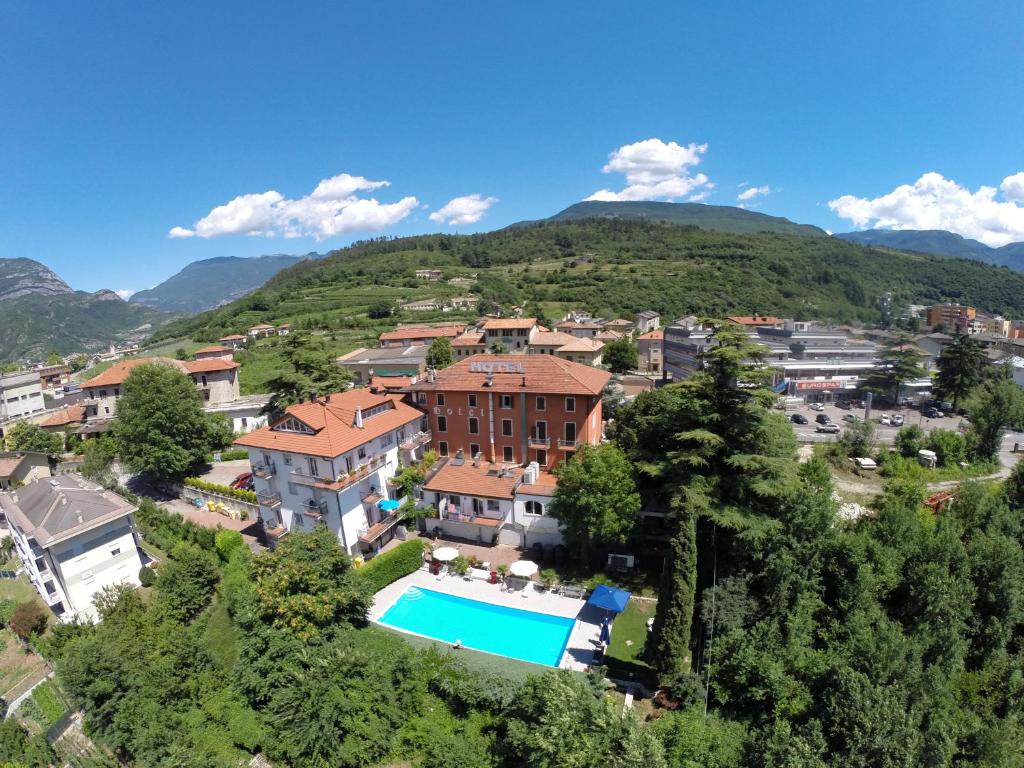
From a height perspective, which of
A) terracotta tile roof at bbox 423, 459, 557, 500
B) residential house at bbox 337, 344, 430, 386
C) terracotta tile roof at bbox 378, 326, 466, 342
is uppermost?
terracotta tile roof at bbox 378, 326, 466, 342

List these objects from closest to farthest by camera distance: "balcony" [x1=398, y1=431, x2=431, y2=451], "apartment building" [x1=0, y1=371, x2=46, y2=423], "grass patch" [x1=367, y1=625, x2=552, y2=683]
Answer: "grass patch" [x1=367, y1=625, x2=552, y2=683] < "balcony" [x1=398, y1=431, x2=431, y2=451] < "apartment building" [x1=0, y1=371, x2=46, y2=423]

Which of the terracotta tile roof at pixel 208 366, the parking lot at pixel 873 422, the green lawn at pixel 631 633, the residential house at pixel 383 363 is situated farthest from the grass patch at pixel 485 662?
the terracotta tile roof at pixel 208 366

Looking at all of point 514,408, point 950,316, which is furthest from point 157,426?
point 950,316

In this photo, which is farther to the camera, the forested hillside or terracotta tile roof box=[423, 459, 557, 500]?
the forested hillside

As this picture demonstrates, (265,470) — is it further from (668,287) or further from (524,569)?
(668,287)

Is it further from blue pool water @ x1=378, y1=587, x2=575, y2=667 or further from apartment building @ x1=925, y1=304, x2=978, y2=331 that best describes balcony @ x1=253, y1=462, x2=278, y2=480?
apartment building @ x1=925, y1=304, x2=978, y2=331

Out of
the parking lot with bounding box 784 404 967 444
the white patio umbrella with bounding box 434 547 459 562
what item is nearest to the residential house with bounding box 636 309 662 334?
the parking lot with bounding box 784 404 967 444

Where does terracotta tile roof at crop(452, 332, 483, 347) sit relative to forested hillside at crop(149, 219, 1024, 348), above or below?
below

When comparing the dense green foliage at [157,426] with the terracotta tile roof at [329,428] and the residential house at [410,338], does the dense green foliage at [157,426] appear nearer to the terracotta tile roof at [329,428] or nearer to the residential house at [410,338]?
the terracotta tile roof at [329,428]
